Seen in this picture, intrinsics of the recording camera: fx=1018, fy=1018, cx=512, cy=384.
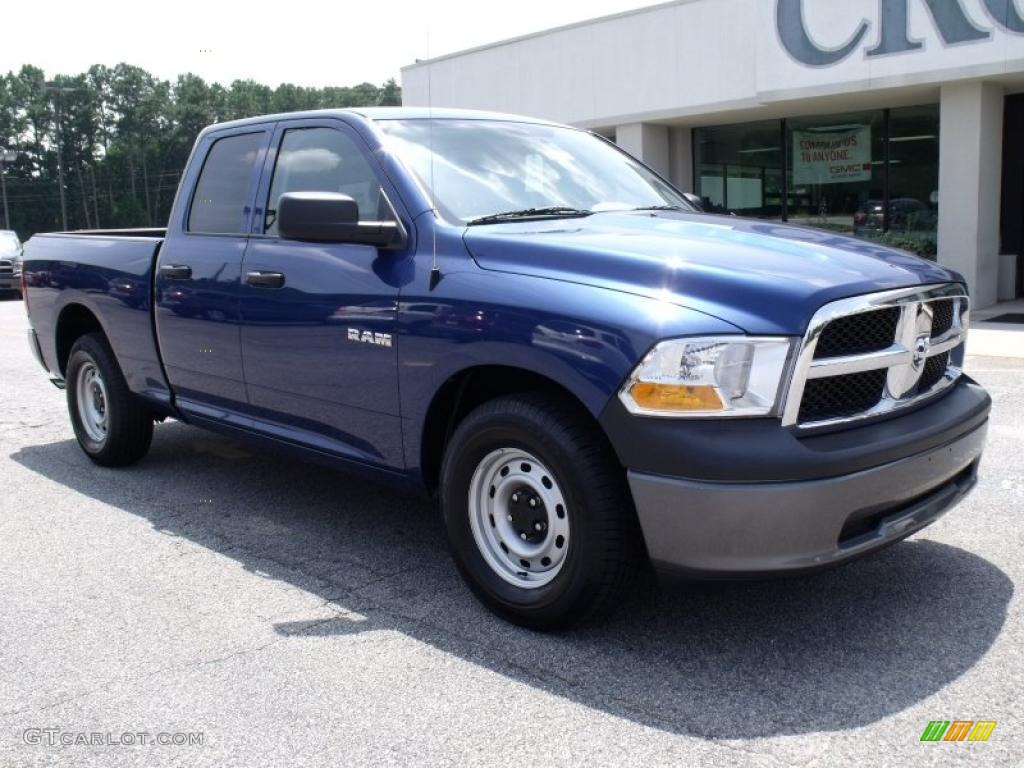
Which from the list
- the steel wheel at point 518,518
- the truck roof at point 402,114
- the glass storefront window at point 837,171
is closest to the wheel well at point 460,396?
the steel wheel at point 518,518

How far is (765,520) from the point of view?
10.1 ft

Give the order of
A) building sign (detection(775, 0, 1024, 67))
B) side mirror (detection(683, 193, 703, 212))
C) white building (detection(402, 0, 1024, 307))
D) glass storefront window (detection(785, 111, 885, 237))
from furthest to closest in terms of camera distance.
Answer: glass storefront window (detection(785, 111, 885, 237)) → white building (detection(402, 0, 1024, 307)) → building sign (detection(775, 0, 1024, 67)) → side mirror (detection(683, 193, 703, 212))

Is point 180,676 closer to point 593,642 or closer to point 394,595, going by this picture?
Answer: point 394,595

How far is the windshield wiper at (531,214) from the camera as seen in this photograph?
4.11m

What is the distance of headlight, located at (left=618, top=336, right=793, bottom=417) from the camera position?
122 inches

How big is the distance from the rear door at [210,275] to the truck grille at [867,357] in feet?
9.14

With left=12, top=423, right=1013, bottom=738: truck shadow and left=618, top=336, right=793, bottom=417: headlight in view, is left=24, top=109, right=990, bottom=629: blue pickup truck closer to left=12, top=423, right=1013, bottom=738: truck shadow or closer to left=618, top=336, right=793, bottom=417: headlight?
left=618, top=336, right=793, bottom=417: headlight

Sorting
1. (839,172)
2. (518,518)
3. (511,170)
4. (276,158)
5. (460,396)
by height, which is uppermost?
(839,172)

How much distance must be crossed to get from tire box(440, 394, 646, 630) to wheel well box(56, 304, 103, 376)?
11.8ft

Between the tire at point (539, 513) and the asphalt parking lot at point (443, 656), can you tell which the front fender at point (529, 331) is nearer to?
the tire at point (539, 513)

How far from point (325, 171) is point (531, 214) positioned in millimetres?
1051

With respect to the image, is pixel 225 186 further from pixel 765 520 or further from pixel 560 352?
pixel 765 520

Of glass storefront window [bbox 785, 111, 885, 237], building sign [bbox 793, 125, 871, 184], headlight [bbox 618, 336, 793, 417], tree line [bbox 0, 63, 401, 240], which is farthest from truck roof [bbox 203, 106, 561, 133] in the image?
tree line [bbox 0, 63, 401, 240]

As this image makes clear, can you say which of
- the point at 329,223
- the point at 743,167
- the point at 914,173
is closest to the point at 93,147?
the point at 743,167
